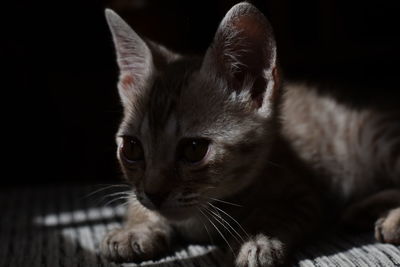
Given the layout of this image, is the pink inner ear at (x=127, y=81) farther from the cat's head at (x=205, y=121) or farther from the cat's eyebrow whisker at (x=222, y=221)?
the cat's eyebrow whisker at (x=222, y=221)

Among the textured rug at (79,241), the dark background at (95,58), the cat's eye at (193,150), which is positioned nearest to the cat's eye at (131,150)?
the cat's eye at (193,150)

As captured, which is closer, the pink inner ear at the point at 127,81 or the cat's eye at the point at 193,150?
the cat's eye at the point at 193,150

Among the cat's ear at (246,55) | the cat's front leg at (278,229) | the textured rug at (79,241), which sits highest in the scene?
the cat's ear at (246,55)

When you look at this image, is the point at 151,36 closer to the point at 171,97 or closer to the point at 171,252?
the point at 171,97

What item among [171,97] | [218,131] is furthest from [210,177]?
[171,97]

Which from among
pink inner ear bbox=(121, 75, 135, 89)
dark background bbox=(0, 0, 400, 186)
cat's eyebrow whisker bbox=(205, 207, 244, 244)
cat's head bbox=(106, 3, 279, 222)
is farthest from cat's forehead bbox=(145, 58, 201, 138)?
dark background bbox=(0, 0, 400, 186)

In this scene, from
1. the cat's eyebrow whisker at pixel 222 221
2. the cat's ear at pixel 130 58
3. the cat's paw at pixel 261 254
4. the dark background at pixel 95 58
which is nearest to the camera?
the cat's paw at pixel 261 254
